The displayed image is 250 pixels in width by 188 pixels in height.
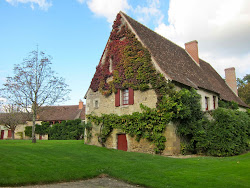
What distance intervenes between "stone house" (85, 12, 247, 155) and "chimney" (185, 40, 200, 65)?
3303mm

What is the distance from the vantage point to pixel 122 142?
16406 mm

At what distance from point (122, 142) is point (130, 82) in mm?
4259

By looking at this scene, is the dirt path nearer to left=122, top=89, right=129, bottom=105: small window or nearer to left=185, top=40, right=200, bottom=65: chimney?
left=122, top=89, right=129, bottom=105: small window

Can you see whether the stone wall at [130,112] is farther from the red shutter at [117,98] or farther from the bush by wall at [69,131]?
the bush by wall at [69,131]

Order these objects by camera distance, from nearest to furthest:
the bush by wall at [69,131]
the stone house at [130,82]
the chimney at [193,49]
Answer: the stone house at [130,82]
the chimney at [193,49]
the bush by wall at [69,131]

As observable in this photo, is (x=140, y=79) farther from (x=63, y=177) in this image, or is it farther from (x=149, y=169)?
(x=63, y=177)

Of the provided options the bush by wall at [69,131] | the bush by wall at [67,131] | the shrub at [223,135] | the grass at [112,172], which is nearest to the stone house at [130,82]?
the shrub at [223,135]

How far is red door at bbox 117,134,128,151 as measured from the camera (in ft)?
53.2

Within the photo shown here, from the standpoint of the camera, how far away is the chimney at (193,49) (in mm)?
23241

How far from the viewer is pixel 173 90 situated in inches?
562

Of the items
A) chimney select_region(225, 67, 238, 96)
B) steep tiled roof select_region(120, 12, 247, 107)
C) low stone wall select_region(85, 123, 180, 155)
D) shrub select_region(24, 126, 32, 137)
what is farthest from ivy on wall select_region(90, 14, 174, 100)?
shrub select_region(24, 126, 32, 137)

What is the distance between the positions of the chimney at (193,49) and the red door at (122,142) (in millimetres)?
11622

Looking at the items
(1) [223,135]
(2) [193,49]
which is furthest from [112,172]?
(2) [193,49]

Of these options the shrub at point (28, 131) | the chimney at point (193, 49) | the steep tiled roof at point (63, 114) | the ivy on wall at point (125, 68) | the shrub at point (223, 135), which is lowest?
the shrub at point (28, 131)
